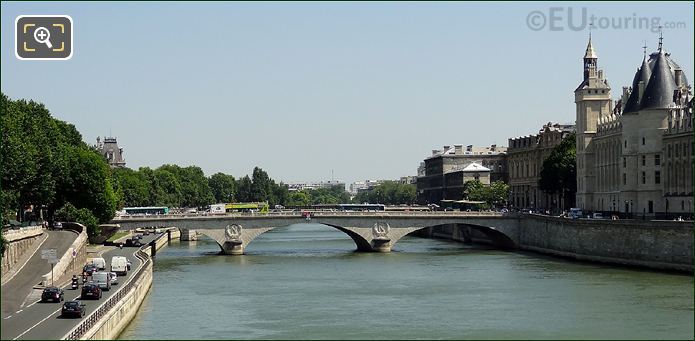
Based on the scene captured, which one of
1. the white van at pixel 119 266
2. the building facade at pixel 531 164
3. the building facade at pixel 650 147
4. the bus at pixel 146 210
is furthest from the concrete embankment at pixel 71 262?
the building facade at pixel 531 164

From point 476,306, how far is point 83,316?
70.1 ft

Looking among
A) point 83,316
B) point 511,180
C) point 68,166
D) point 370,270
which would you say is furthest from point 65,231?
point 511,180

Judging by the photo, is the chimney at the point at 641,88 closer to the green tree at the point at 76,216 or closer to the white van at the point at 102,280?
the green tree at the point at 76,216

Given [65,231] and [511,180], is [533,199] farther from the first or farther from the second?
[65,231]

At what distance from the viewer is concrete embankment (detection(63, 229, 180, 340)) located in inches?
1513

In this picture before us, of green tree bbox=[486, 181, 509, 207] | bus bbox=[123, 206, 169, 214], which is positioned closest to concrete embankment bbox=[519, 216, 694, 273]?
bus bbox=[123, 206, 169, 214]

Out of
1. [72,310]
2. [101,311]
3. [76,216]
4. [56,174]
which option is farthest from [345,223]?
[101,311]

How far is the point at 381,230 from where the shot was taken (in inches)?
4099

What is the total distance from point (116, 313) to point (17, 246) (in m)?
19.2

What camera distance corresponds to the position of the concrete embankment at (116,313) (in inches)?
1513

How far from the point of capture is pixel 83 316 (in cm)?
4378

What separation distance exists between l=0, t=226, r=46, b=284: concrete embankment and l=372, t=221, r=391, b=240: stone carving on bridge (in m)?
38.0

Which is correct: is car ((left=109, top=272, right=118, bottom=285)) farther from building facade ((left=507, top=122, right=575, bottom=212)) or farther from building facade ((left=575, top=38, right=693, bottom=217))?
building facade ((left=507, top=122, right=575, bottom=212))

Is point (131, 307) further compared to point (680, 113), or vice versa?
point (680, 113)
